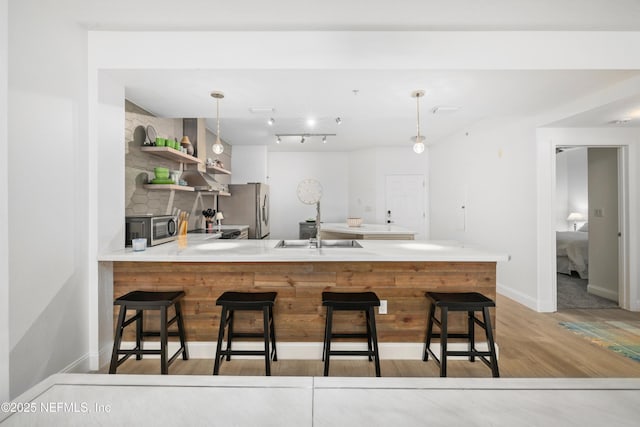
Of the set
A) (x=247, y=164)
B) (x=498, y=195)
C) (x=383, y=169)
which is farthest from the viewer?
(x=383, y=169)

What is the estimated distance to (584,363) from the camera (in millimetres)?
2424

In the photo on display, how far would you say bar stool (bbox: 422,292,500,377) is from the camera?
81.2 inches

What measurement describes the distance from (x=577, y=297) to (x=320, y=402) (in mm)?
4955

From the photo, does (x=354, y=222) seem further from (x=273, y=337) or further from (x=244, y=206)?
(x=273, y=337)

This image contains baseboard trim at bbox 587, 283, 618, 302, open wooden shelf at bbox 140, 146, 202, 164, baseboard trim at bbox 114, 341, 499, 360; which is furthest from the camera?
baseboard trim at bbox 587, 283, 618, 302

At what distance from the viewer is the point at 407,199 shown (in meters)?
6.74

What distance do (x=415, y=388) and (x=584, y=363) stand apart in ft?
8.46

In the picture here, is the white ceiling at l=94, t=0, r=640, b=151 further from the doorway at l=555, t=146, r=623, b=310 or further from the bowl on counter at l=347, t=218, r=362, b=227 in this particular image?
the bowl on counter at l=347, t=218, r=362, b=227

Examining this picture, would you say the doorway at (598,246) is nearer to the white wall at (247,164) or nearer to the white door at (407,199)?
the white door at (407,199)

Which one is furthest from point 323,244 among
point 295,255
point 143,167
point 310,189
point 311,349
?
point 143,167

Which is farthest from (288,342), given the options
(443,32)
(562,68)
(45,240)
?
(562,68)

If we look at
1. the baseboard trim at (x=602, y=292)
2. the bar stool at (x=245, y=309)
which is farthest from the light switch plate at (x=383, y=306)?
the baseboard trim at (x=602, y=292)

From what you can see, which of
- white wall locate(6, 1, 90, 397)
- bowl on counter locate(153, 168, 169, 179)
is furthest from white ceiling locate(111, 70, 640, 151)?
bowl on counter locate(153, 168, 169, 179)

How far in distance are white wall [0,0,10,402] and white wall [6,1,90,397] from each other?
0.09ft
